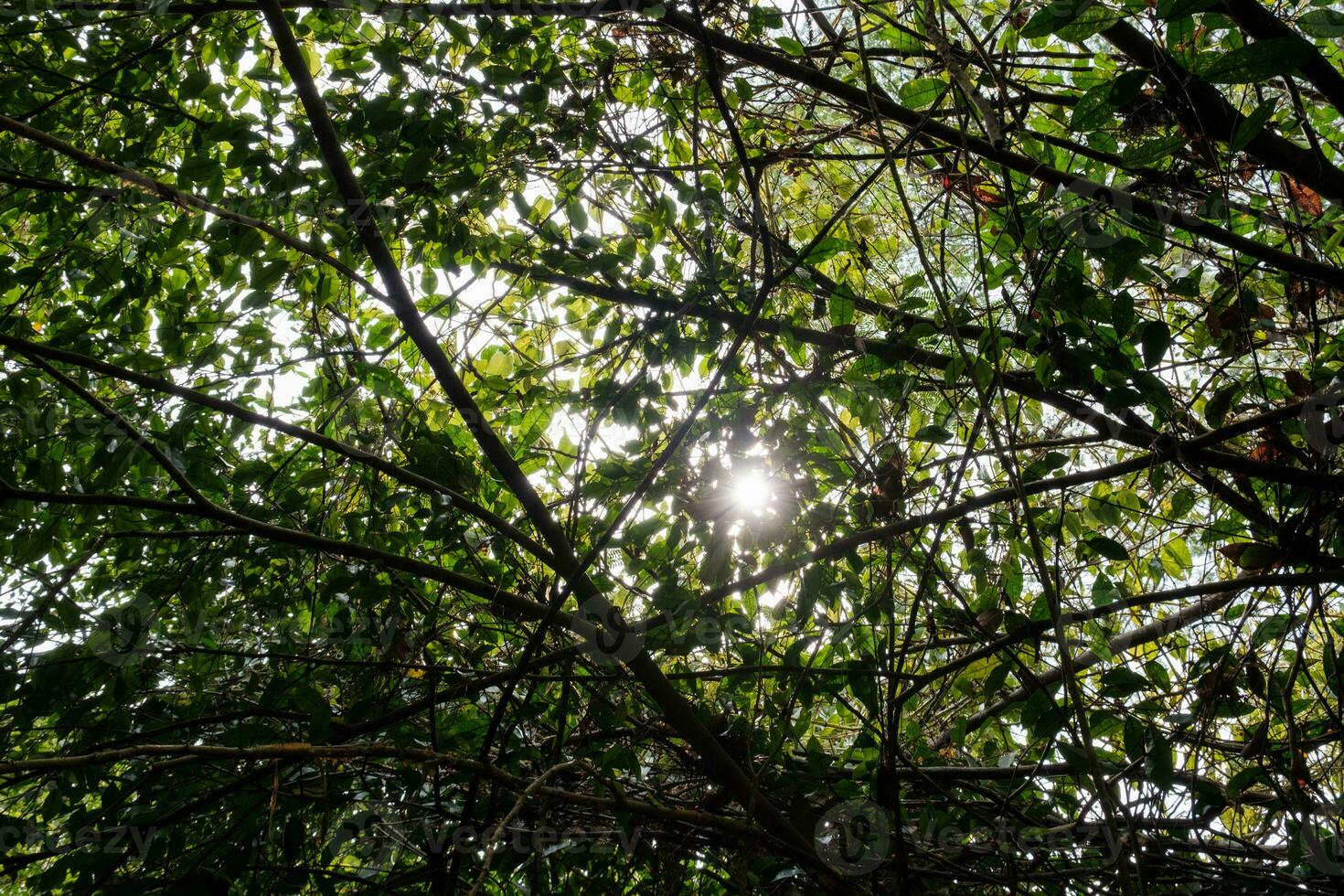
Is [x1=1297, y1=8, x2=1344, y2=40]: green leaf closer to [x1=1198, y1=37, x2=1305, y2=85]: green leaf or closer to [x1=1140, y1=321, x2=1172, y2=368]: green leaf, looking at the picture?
[x1=1198, y1=37, x2=1305, y2=85]: green leaf

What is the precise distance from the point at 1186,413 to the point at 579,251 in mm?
1278

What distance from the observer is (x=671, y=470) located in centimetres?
175

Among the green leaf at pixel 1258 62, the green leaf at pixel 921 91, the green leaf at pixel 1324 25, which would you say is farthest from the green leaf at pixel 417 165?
the green leaf at pixel 1324 25

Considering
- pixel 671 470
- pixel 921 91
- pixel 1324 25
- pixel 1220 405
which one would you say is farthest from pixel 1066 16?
pixel 671 470

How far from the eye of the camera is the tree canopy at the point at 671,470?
149 cm

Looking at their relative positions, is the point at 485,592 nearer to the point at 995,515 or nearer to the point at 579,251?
the point at 579,251

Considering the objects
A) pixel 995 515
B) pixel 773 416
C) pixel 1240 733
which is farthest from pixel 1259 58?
pixel 1240 733

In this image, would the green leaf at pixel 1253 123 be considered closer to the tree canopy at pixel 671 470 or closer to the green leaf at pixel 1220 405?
the tree canopy at pixel 671 470

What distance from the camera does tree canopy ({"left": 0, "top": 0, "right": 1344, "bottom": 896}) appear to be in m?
1.49

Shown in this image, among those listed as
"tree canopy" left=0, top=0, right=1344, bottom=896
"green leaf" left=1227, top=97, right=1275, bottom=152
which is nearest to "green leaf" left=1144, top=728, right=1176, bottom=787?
"tree canopy" left=0, top=0, right=1344, bottom=896

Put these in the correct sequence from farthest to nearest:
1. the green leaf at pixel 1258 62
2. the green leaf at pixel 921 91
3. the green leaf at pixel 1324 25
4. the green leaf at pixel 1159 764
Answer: the green leaf at pixel 921 91
the green leaf at pixel 1324 25
the green leaf at pixel 1159 764
the green leaf at pixel 1258 62

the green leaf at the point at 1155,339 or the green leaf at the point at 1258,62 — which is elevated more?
the green leaf at the point at 1258,62

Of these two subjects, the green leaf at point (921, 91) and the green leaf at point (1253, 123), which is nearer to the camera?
the green leaf at point (1253, 123)

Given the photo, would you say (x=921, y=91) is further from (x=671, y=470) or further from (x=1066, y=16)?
(x=671, y=470)
